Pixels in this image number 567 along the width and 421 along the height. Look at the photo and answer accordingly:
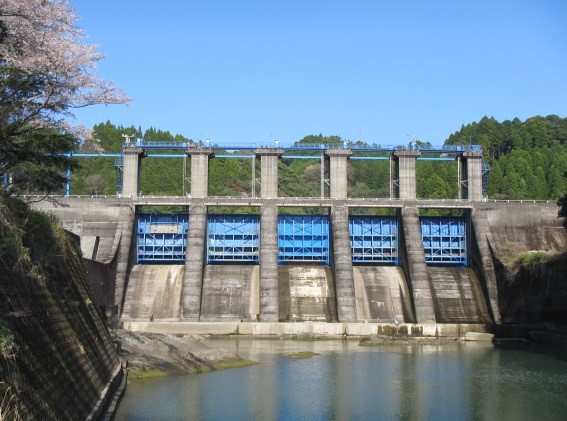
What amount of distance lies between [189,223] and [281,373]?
71.6ft

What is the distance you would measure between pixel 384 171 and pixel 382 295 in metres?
68.1

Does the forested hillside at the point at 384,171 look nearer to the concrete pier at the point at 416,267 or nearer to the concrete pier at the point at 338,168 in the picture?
the concrete pier at the point at 338,168

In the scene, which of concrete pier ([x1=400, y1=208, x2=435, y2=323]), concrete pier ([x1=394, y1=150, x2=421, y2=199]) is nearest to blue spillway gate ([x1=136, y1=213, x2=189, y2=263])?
concrete pier ([x1=400, y1=208, x2=435, y2=323])

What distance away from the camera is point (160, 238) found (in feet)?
160

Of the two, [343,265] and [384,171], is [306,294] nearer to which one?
[343,265]

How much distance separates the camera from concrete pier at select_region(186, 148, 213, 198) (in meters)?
48.3

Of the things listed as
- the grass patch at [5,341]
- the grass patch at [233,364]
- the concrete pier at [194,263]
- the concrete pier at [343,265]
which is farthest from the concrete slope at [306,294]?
the grass patch at [5,341]

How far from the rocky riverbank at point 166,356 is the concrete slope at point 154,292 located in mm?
14849

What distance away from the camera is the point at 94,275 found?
39188 mm

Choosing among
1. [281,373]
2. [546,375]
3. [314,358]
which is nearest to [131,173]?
[314,358]

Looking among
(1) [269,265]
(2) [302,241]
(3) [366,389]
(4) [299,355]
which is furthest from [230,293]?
(3) [366,389]

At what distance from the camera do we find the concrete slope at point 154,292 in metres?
44.5

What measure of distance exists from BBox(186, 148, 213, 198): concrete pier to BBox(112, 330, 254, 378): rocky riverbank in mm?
19502

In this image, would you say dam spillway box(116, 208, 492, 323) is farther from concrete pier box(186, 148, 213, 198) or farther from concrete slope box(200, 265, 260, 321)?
concrete pier box(186, 148, 213, 198)
